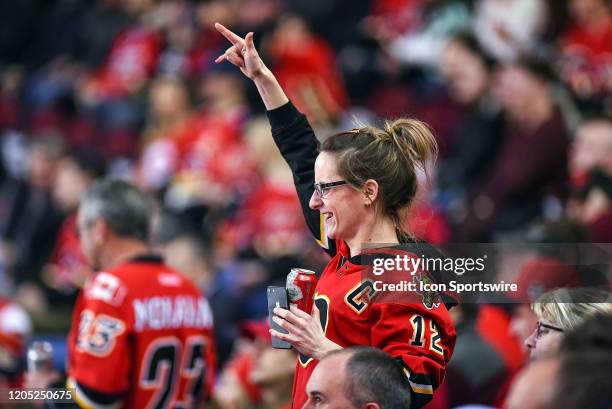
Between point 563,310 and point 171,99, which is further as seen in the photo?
point 171,99

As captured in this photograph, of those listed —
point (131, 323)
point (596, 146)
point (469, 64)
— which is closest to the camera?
point (131, 323)

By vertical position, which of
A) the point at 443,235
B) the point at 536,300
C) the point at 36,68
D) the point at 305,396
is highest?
the point at 36,68

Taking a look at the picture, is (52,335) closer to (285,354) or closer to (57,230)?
(57,230)

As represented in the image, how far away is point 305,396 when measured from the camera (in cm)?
321

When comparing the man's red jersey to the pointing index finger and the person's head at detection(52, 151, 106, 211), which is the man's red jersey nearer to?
the pointing index finger

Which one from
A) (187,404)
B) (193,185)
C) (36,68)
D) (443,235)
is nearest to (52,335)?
(193,185)

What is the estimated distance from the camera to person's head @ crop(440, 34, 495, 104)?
845 cm

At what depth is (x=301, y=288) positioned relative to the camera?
10.4ft

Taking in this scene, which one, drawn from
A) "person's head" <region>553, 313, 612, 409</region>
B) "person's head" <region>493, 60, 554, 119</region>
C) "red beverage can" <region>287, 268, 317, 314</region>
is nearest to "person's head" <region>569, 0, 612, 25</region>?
"person's head" <region>493, 60, 554, 119</region>

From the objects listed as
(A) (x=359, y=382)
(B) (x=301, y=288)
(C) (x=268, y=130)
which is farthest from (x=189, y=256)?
(A) (x=359, y=382)

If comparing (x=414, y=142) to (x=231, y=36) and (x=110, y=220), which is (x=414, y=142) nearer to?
(x=231, y=36)

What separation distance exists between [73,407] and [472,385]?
1694 mm

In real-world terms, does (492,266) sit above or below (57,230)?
below

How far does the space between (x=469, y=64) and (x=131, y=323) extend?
4.68 m
